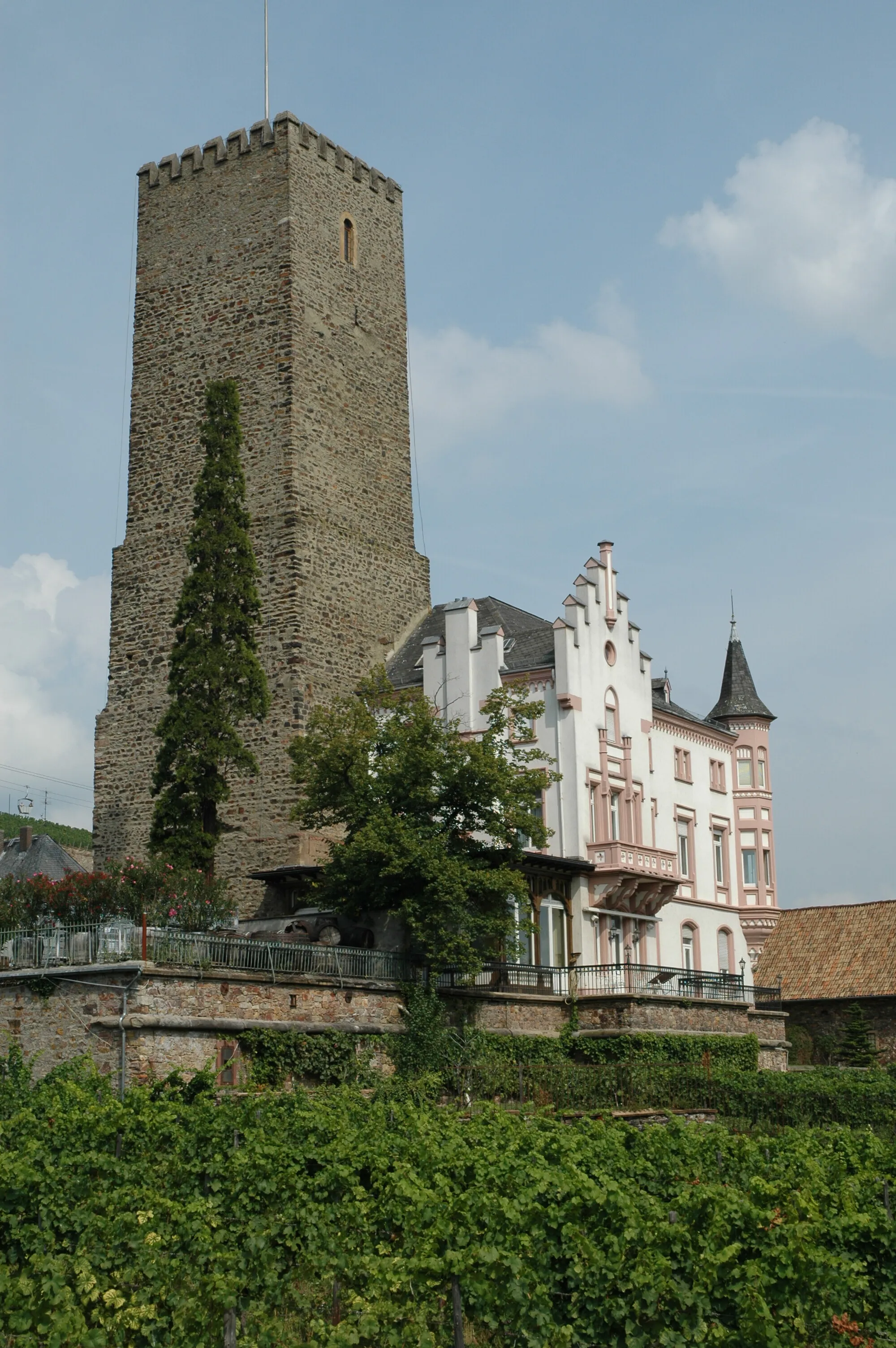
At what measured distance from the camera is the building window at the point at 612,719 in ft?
124

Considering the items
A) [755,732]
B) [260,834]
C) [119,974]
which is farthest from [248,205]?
[119,974]

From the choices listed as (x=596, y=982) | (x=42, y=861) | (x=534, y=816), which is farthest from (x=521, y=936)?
(x=42, y=861)

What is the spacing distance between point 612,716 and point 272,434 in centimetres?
1075

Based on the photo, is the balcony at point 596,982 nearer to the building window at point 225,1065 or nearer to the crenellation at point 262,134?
the building window at point 225,1065

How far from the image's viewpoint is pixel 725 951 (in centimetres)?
4291

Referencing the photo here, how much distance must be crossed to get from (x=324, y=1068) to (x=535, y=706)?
27.8ft

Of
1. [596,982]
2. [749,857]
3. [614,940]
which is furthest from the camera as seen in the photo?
[749,857]

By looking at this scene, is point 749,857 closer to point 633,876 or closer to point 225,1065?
point 633,876

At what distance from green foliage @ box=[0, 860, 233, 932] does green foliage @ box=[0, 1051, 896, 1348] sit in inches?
384

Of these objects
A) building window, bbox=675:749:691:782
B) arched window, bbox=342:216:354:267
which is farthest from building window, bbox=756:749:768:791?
arched window, bbox=342:216:354:267

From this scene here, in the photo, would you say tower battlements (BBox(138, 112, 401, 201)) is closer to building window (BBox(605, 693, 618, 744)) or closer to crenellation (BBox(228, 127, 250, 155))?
crenellation (BBox(228, 127, 250, 155))

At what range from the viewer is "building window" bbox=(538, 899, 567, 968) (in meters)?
35.0

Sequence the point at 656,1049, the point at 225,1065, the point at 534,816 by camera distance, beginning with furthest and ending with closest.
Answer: the point at 534,816 → the point at 656,1049 → the point at 225,1065

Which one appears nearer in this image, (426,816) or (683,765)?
(426,816)
